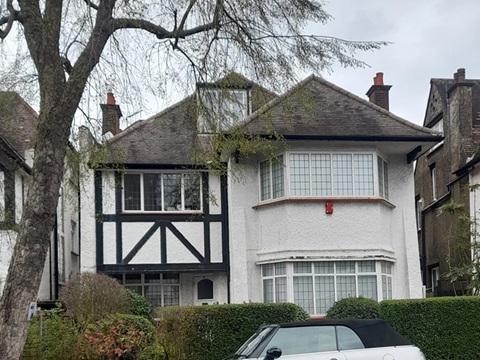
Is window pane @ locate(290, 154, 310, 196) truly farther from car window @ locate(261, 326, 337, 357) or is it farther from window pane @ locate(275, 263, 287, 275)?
car window @ locate(261, 326, 337, 357)

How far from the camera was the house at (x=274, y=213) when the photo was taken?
57.2 feet

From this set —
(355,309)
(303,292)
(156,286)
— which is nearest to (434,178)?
(303,292)

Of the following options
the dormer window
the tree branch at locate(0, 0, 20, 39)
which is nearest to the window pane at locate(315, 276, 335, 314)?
the dormer window

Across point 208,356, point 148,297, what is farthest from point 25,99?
point 148,297

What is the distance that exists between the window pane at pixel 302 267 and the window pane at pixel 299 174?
1.90 meters

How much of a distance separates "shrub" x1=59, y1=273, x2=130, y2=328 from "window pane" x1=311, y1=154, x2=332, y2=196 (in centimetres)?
591

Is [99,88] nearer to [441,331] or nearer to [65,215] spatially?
[441,331]

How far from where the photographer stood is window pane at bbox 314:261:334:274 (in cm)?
1747

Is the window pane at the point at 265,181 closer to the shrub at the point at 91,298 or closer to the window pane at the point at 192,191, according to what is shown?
the window pane at the point at 192,191

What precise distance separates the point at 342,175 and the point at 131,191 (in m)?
6.14

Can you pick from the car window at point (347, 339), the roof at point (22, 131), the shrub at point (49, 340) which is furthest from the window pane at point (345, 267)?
the roof at point (22, 131)

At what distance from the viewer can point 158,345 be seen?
13.7 metres

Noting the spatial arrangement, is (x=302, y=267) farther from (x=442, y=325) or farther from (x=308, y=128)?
(x=442, y=325)

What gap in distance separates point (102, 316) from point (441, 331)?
747 cm
